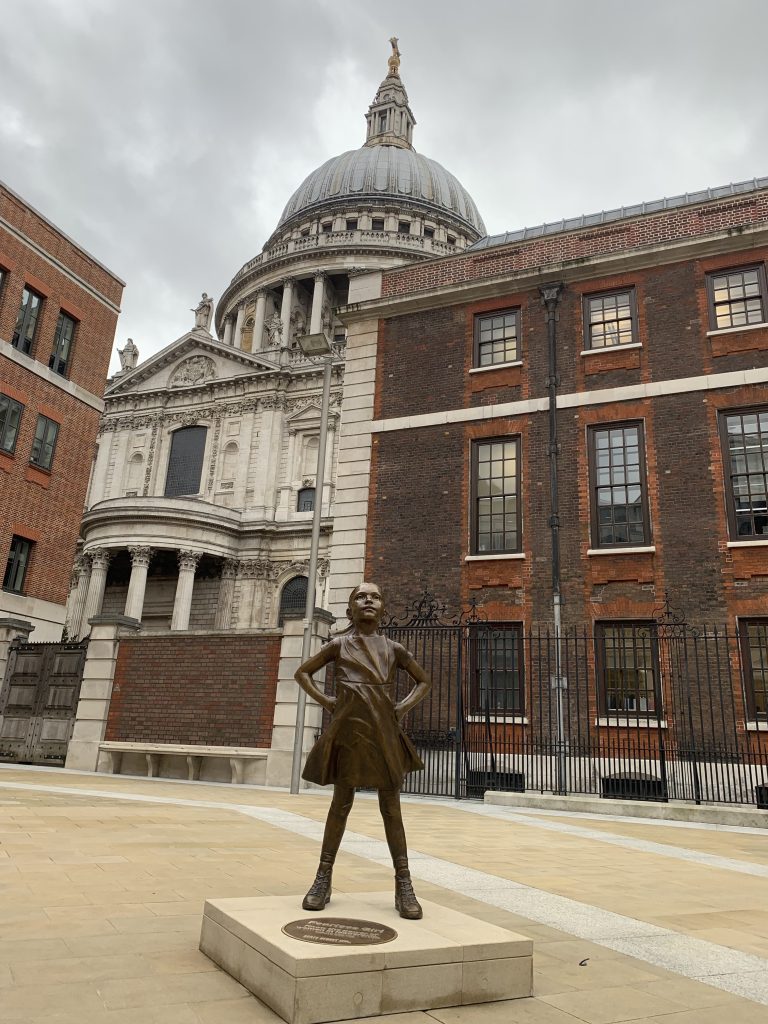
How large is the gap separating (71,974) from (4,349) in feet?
80.0

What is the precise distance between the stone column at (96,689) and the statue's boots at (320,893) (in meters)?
14.7

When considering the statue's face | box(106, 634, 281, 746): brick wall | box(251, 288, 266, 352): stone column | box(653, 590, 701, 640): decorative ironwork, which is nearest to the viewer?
the statue's face

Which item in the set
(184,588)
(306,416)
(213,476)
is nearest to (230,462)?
(213,476)

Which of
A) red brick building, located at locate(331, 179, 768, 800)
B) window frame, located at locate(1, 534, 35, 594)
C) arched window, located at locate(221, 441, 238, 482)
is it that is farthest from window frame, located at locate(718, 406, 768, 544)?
arched window, located at locate(221, 441, 238, 482)

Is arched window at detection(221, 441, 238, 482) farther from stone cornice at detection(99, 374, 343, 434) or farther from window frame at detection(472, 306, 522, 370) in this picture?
window frame at detection(472, 306, 522, 370)

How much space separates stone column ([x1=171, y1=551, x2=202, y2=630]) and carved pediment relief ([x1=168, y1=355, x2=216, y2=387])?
13770 millimetres

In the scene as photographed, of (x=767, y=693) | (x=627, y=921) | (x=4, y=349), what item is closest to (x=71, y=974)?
(x=627, y=921)

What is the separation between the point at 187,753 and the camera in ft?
53.3

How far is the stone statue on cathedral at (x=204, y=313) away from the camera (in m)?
52.9

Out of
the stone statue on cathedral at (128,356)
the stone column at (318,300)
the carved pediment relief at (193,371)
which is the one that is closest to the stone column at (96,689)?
the carved pediment relief at (193,371)

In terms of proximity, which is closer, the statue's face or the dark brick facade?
the statue's face

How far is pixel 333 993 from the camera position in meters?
3.24

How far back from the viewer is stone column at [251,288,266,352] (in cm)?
6384

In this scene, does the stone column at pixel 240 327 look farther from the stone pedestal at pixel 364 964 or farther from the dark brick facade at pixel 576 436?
the stone pedestal at pixel 364 964
